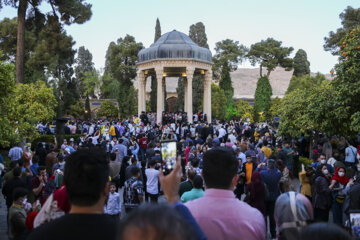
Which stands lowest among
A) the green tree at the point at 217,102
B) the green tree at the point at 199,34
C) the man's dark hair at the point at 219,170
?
the man's dark hair at the point at 219,170

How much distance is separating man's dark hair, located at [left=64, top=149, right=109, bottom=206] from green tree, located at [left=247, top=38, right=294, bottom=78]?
47.5 meters

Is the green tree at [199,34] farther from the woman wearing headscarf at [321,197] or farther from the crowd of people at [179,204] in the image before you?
the woman wearing headscarf at [321,197]

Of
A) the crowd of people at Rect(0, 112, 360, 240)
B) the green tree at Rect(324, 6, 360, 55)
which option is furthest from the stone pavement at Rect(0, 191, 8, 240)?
the green tree at Rect(324, 6, 360, 55)

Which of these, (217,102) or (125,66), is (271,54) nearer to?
(217,102)

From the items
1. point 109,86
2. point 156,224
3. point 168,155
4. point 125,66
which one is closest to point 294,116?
point 168,155

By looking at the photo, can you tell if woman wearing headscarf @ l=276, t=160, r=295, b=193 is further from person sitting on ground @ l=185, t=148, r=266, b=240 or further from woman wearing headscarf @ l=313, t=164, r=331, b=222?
person sitting on ground @ l=185, t=148, r=266, b=240

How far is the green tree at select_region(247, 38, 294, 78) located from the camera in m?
48.1

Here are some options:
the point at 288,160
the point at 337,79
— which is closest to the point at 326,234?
the point at 288,160

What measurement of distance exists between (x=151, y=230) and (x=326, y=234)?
86 centimetres

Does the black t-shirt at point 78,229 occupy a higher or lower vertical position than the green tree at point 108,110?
lower

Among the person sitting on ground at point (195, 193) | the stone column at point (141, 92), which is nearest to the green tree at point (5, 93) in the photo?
the person sitting on ground at point (195, 193)

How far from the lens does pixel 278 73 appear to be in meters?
84.6

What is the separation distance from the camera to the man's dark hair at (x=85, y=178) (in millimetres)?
2277

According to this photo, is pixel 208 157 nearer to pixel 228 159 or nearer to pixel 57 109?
pixel 228 159
